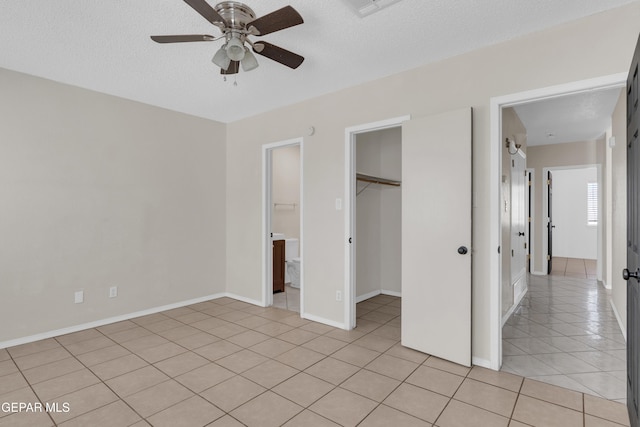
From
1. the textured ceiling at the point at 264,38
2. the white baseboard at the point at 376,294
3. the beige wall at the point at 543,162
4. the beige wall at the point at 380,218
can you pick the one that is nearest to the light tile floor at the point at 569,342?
the beige wall at the point at 543,162

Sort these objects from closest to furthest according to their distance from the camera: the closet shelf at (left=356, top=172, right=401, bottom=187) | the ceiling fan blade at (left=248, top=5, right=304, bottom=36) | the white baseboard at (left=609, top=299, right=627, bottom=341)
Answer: the ceiling fan blade at (left=248, top=5, right=304, bottom=36) → the white baseboard at (left=609, top=299, right=627, bottom=341) → the closet shelf at (left=356, top=172, right=401, bottom=187)

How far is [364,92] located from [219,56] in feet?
5.43

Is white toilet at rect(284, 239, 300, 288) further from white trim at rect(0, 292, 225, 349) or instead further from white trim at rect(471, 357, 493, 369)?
white trim at rect(471, 357, 493, 369)

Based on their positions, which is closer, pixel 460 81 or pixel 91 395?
pixel 91 395

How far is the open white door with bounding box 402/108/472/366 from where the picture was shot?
270 cm

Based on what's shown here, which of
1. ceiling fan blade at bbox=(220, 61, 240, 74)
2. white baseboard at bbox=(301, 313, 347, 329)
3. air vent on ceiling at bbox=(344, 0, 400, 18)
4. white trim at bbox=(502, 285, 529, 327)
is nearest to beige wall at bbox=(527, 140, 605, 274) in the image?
white trim at bbox=(502, 285, 529, 327)

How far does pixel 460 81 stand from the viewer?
282 cm

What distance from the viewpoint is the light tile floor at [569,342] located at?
8.19ft

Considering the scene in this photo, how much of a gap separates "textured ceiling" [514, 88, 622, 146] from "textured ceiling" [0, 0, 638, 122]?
4.40ft

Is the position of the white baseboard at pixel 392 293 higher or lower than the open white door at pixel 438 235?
lower

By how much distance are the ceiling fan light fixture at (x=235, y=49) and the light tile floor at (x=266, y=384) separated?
227 cm

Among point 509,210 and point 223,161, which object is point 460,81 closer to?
point 509,210

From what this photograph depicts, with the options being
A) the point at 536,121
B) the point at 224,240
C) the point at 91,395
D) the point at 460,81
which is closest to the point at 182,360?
the point at 91,395

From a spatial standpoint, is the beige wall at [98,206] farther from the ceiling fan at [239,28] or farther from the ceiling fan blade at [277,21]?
the ceiling fan blade at [277,21]
